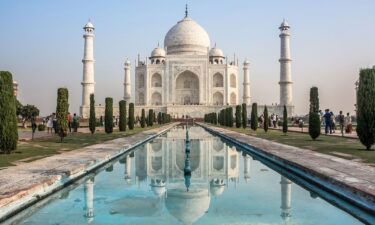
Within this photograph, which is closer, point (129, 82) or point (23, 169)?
point (23, 169)

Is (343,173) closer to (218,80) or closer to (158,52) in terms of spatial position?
(218,80)

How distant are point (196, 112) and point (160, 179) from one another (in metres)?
32.8

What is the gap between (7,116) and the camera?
7219 millimetres

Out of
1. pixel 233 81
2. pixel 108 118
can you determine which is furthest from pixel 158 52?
pixel 108 118

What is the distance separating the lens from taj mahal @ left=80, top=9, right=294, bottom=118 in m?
40.5

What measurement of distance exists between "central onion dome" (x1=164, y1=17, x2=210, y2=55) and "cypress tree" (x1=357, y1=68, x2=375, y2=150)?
115 feet

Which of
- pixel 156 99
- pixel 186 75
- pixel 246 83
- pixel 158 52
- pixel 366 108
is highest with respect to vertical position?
pixel 158 52

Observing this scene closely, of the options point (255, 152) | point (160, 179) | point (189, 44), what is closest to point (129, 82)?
point (189, 44)

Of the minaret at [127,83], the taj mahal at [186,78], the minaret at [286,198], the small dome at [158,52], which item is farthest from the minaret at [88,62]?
the minaret at [286,198]

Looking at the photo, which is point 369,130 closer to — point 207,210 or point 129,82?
point 207,210

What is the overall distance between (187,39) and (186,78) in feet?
13.3

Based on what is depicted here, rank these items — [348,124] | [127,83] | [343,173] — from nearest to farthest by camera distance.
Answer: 1. [343,173]
2. [348,124]
3. [127,83]

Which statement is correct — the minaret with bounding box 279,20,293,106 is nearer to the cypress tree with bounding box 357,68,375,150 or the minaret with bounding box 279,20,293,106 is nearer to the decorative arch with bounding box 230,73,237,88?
the decorative arch with bounding box 230,73,237,88

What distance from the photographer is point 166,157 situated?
714 cm
